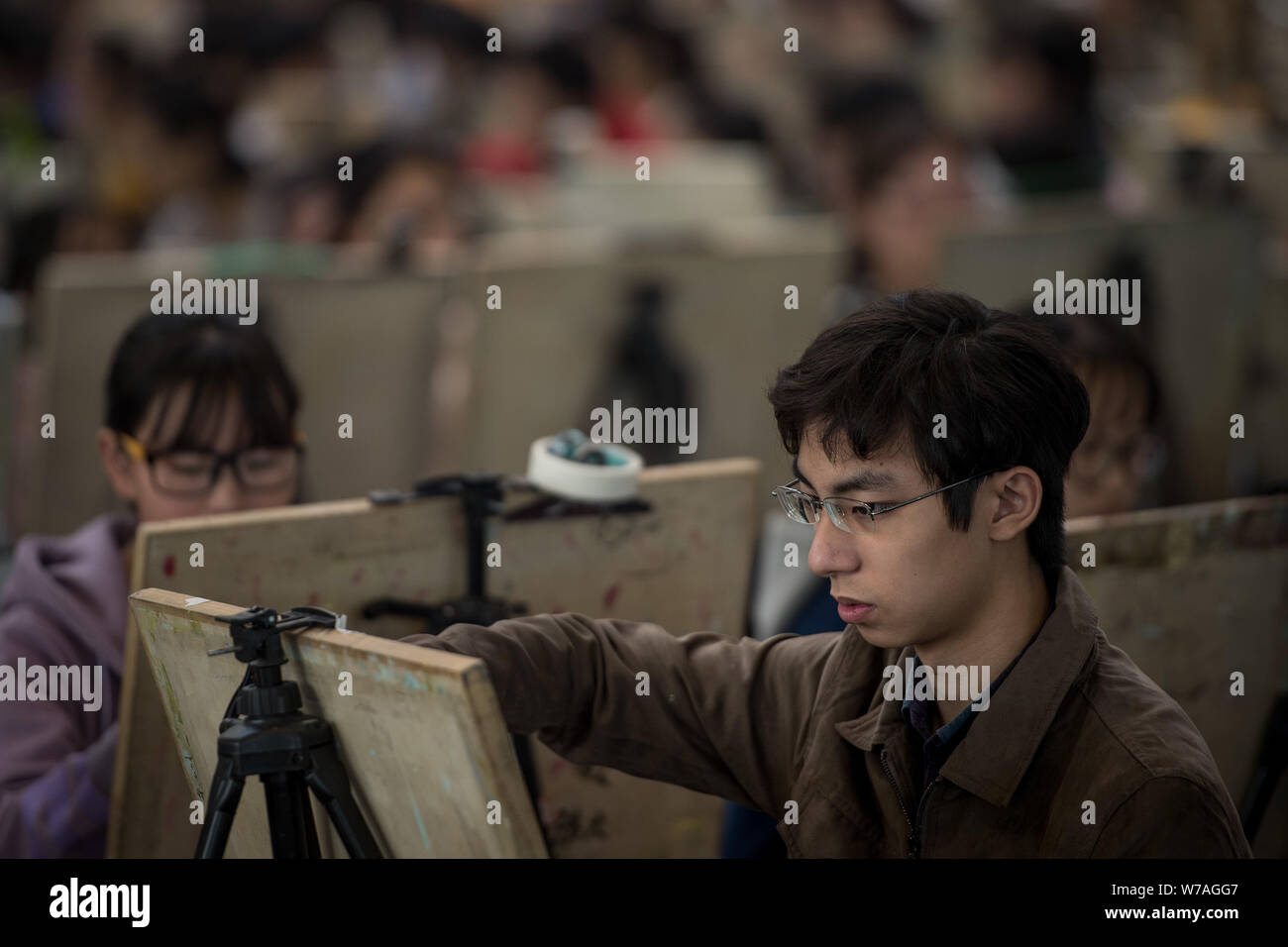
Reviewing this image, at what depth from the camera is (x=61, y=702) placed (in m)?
1.84

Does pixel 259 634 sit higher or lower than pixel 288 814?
higher

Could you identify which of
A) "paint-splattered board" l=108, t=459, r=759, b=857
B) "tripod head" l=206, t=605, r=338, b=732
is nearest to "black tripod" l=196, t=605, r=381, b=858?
"tripod head" l=206, t=605, r=338, b=732

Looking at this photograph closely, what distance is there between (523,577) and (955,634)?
64 centimetres

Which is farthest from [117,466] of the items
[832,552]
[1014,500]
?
[1014,500]

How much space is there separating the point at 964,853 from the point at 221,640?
679mm

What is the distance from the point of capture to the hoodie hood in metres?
1.87

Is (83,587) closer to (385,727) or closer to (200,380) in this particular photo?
(200,380)

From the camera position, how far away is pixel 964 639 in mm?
1443

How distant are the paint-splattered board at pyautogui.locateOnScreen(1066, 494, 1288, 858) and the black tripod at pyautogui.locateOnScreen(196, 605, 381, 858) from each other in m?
0.91

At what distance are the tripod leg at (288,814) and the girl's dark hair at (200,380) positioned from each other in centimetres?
79

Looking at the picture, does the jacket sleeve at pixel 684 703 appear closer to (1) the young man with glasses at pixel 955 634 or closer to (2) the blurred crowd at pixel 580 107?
(1) the young man with glasses at pixel 955 634

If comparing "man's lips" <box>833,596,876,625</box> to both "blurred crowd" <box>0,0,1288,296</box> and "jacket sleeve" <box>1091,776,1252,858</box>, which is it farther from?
"blurred crowd" <box>0,0,1288,296</box>

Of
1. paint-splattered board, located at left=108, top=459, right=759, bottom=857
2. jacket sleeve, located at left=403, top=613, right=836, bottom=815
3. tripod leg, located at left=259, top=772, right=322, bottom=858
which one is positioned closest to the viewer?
tripod leg, located at left=259, top=772, right=322, bottom=858
